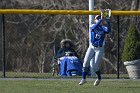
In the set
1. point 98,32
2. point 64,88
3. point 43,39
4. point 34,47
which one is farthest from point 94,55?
point 43,39

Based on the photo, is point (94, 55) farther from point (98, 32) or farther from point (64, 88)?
point (64, 88)

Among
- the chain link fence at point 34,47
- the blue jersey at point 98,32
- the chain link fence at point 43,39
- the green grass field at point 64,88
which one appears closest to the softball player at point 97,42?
the blue jersey at point 98,32

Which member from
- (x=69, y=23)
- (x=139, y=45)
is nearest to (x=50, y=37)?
(x=69, y=23)

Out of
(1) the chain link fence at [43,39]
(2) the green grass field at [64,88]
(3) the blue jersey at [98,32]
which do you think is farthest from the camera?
(1) the chain link fence at [43,39]

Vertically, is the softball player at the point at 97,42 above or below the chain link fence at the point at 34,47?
above

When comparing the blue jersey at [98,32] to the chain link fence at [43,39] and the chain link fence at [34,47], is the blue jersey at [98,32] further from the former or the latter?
the chain link fence at [34,47]

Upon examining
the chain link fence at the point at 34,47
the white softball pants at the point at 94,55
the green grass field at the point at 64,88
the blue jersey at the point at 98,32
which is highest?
the blue jersey at the point at 98,32

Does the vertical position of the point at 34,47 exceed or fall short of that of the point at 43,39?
it falls short

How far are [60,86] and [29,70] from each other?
13.2 meters

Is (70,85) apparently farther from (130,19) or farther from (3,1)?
(3,1)

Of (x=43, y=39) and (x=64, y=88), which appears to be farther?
(x=43, y=39)

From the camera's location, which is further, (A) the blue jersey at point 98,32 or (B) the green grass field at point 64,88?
(A) the blue jersey at point 98,32

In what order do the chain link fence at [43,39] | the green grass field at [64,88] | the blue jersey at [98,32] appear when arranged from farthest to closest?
the chain link fence at [43,39] → the blue jersey at [98,32] → the green grass field at [64,88]

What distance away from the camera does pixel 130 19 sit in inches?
1179
